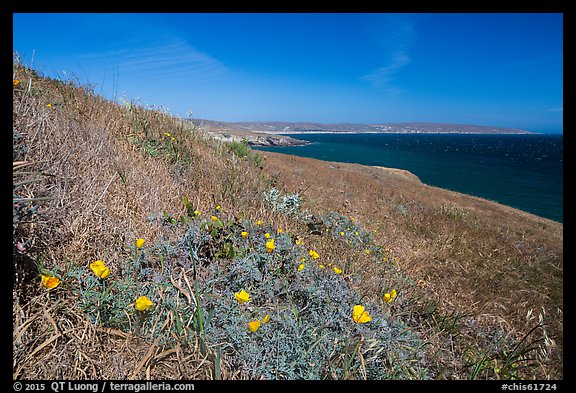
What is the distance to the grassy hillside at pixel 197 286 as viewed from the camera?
143 centimetres

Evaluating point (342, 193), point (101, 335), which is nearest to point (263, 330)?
point (101, 335)

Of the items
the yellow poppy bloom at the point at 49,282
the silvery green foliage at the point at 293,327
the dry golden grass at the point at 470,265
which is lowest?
the dry golden grass at the point at 470,265

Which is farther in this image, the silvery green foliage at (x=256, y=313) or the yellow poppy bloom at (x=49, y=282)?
the silvery green foliage at (x=256, y=313)

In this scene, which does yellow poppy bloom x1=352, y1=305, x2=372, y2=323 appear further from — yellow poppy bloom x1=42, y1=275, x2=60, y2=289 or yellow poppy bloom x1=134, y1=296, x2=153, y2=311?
yellow poppy bloom x1=42, y1=275, x2=60, y2=289

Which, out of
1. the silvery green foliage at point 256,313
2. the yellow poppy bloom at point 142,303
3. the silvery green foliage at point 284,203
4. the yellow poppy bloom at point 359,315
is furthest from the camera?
the silvery green foliage at point 284,203

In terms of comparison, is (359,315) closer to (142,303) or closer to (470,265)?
(142,303)

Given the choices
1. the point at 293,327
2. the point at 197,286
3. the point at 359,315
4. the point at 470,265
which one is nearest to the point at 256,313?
the point at 293,327

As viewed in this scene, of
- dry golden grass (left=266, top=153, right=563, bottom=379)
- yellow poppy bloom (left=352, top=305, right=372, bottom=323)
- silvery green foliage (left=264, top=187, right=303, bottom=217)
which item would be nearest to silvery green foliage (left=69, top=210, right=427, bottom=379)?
yellow poppy bloom (left=352, top=305, right=372, bottom=323)

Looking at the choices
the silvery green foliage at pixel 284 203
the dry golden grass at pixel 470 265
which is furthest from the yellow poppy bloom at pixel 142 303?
the silvery green foliage at pixel 284 203

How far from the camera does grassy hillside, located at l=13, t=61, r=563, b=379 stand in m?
1.43

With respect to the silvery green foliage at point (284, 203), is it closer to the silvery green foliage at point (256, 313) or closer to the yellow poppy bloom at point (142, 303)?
the silvery green foliage at point (256, 313)
